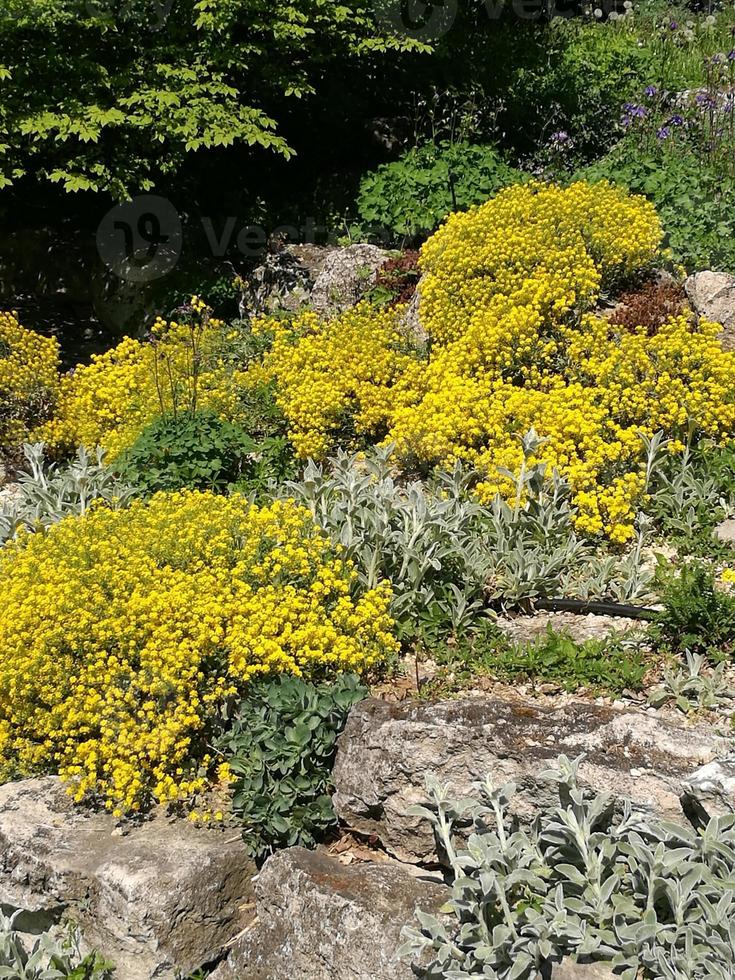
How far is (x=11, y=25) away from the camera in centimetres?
834

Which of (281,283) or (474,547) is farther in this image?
(281,283)

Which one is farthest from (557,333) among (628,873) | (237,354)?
(628,873)

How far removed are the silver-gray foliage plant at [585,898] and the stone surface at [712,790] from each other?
3.1 inches

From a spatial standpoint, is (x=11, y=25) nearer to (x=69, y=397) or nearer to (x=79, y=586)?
(x=69, y=397)

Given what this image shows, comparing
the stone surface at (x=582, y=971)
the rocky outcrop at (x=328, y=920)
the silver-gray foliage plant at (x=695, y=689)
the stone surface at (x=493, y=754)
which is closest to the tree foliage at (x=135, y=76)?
the stone surface at (x=493, y=754)

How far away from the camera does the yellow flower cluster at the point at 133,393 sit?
699 cm

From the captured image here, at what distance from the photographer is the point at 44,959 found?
12.6 feet

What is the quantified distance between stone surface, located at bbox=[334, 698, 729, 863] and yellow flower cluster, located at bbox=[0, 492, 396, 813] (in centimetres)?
56

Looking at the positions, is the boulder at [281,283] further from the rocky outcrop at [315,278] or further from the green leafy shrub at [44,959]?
the green leafy shrub at [44,959]

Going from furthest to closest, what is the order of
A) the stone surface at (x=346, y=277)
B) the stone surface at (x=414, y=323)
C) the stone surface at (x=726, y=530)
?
the stone surface at (x=346, y=277) → the stone surface at (x=414, y=323) → the stone surface at (x=726, y=530)

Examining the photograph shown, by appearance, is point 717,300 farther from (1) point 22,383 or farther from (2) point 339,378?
(1) point 22,383

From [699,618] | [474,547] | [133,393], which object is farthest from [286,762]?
[133,393]

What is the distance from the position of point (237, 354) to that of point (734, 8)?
37.0 feet
